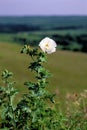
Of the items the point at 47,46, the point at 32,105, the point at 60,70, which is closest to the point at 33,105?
the point at 32,105

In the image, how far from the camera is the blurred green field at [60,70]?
27230mm

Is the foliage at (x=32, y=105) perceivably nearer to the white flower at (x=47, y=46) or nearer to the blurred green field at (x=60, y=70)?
the white flower at (x=47, y=46)

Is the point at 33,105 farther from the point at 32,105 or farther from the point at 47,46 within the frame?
the point at 47,46

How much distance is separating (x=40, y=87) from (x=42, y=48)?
46 cm

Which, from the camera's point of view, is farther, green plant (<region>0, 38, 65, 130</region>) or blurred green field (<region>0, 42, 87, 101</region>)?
blurred green field (<region>0, 42, 87, 101</region>)

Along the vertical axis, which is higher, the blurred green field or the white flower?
the white flower

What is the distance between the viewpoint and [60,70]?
34.5 m

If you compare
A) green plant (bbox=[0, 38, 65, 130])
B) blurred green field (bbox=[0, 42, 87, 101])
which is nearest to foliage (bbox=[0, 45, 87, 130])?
green plant (bbox=[0, 38, 65, 130])

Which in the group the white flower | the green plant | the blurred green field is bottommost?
the blurred green field

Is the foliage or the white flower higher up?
the white flower

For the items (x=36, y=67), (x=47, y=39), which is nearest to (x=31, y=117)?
(x=36, y=67)

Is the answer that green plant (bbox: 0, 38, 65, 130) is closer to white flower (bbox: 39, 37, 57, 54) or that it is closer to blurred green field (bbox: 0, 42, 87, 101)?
white flower (bbox: 39, 37, 57, 54)

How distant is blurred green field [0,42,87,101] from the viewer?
2723cm

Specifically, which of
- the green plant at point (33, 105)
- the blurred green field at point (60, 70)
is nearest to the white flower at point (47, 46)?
the green plant at point (33, 105)
